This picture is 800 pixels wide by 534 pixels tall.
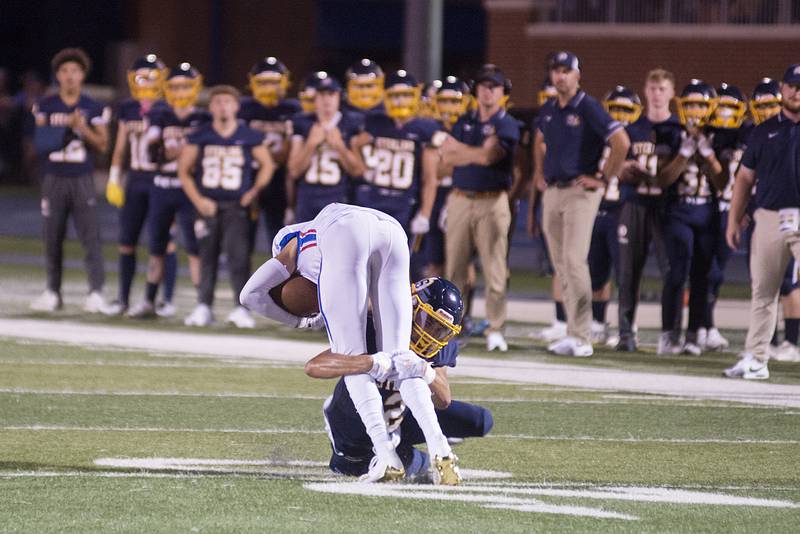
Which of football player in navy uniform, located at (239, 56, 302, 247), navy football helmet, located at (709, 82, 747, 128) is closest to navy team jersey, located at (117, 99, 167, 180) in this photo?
football player in navy uniform, located at (239, 56, 302, 247)

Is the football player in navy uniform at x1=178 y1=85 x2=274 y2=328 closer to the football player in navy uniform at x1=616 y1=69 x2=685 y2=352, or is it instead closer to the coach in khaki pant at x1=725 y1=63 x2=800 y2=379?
the football player in navy uniform at x1=616 y1=69 x2=685 y2=352

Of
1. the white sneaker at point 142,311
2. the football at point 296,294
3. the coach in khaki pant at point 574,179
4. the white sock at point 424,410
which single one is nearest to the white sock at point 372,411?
the white sock at point 424,410

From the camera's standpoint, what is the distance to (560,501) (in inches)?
234

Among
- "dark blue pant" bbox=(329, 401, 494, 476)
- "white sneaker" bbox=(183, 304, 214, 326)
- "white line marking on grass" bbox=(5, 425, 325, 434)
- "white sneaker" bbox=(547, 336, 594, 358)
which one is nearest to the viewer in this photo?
"dark blue pant" bbox=(329, 401, 494, 476)

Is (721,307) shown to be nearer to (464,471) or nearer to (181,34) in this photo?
(464,471)

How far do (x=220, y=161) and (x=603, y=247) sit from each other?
9.43 ft

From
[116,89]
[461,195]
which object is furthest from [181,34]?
[461,195]

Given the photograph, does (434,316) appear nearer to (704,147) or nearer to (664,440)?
(664,440)

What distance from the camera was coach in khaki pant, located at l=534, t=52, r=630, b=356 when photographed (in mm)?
10805

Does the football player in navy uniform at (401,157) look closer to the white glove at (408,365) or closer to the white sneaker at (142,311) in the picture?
the white sneaker at (142,311)

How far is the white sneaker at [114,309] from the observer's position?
1291cm

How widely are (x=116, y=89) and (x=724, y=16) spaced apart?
12.8 meters

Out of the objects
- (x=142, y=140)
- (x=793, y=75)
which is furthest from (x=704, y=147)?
(x=142, y=140)

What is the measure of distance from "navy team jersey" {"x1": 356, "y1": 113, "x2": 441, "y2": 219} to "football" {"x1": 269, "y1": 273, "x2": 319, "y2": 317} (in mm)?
5268
